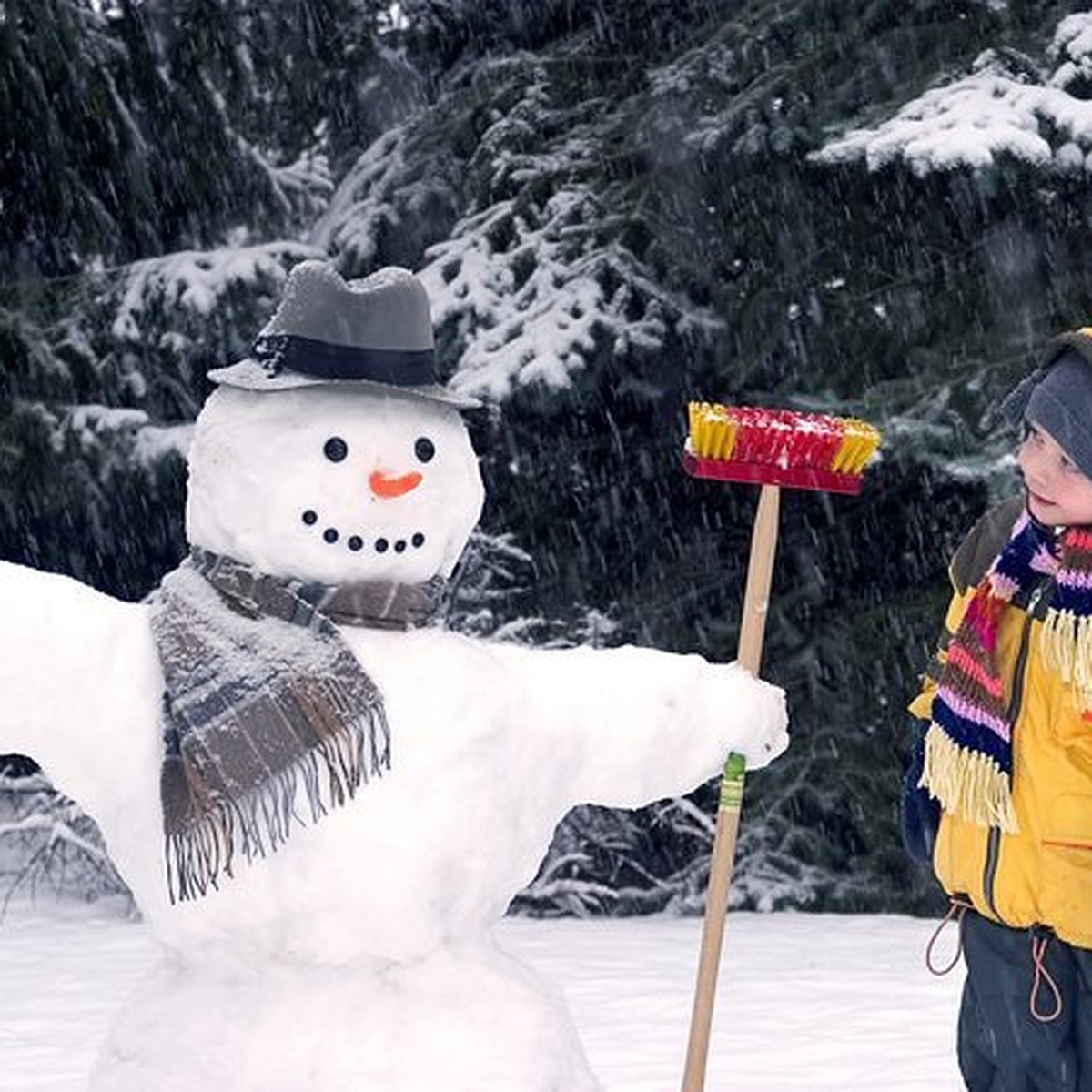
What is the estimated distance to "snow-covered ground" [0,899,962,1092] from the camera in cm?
511

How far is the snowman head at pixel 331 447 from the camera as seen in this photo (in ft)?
9.99

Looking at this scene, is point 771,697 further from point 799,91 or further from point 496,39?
point 496,39

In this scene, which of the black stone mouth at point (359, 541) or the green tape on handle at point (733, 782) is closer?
the black stone mouth at point (359, 541)

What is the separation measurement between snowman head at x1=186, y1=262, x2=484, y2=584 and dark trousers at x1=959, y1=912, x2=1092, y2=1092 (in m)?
1.20

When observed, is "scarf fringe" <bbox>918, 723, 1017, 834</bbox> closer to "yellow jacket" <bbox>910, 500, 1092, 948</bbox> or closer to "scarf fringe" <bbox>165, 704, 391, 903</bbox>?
"yellow jacket" <bbox>910, 500, 1092, 948</bbox>

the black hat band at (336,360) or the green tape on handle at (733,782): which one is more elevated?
the black hat band at (336,360)

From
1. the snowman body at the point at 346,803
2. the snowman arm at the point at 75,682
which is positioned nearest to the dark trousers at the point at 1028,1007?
the snowman body at the point at 346,803

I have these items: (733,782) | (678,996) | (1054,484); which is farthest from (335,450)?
(678,996)

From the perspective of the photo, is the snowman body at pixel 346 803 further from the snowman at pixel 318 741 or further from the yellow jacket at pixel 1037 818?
the yellow jacket at pixel 1037 818

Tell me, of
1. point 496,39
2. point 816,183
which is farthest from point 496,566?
point 496,39

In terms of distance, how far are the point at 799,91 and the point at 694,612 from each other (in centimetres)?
227

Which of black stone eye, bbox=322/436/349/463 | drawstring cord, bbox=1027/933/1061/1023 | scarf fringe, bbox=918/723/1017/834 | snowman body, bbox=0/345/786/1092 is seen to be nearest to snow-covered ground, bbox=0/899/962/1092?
drawstring cord, bbox=1027/933/1061/1023

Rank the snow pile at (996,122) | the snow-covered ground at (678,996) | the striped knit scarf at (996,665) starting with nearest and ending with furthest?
the striped knit scarf at (996,665)
the snow-covered ground at (678,996)
the snow pile at (996,122)

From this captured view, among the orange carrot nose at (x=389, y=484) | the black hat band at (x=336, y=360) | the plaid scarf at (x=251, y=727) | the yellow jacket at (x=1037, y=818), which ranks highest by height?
the black hat band at (x=336, y=360)
